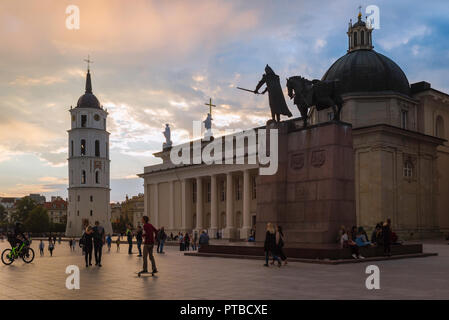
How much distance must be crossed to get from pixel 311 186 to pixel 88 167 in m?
88.2

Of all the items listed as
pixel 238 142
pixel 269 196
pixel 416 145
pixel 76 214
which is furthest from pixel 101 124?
pixel 269 196

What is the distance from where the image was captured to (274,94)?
76.2 ft

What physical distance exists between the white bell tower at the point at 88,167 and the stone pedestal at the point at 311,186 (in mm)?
83986

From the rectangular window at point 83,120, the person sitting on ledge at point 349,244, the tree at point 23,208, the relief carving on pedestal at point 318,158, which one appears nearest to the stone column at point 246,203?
the relief carving on pedestal at point 318,158

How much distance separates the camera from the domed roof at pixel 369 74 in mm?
53000

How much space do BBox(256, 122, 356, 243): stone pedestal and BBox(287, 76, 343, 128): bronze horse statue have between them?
102 cm

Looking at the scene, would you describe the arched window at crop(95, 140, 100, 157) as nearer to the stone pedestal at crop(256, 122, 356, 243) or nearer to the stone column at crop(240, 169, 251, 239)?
the stone column at crop(240, 169, 251, 239)

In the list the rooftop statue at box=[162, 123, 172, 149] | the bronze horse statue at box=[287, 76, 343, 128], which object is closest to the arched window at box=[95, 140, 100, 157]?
the rooftop statue at box=[162, 123, 172, 149]

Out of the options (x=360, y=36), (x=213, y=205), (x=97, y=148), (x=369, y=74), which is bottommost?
(x=213, y=205)

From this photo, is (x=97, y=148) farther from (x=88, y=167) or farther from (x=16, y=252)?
(x=16, y=252)

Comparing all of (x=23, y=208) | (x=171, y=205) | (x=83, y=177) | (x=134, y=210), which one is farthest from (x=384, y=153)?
(x=134, y=210)

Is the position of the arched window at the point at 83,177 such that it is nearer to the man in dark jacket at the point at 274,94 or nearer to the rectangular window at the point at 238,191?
the rectangular window at the point at 238,191

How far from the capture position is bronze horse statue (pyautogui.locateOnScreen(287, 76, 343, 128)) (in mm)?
21641
